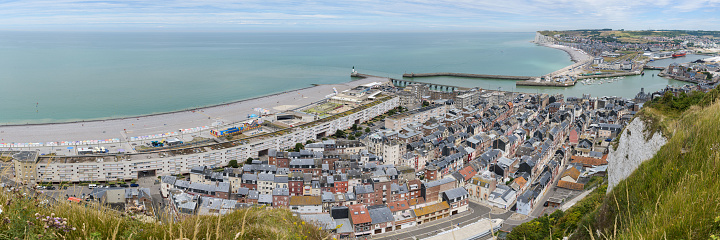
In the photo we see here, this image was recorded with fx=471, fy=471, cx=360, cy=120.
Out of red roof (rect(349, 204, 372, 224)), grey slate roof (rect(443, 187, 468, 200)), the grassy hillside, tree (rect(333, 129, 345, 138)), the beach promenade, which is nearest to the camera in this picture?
the grassy hillside

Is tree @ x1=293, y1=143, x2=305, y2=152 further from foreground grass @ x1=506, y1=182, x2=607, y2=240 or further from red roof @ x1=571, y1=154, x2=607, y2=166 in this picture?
red roof @ x1=571, y1=154, x2=607, y2=166

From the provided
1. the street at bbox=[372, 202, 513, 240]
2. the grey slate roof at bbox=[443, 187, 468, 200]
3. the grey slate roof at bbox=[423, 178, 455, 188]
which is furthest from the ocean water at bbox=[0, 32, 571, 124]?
the street at bbox=[372, 202, 513, 240]

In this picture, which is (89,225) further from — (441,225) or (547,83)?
(547,83)

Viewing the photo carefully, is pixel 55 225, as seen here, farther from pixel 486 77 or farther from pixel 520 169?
pixel 486 77

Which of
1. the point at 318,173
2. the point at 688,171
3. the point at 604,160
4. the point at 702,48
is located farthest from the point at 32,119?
the point at 702,48

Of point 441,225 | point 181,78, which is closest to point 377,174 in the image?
point 441,225

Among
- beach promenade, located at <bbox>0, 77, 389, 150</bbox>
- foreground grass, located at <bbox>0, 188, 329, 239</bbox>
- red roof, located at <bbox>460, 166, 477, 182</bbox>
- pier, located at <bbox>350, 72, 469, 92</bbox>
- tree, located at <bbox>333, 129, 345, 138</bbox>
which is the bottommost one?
red roof, located at <bbox>460, 166, 477, 182</bbox>

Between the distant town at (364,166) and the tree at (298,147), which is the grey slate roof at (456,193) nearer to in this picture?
the distant town at (364,166)

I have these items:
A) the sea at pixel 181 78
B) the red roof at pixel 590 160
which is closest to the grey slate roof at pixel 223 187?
the red roof at pixel 590 160
